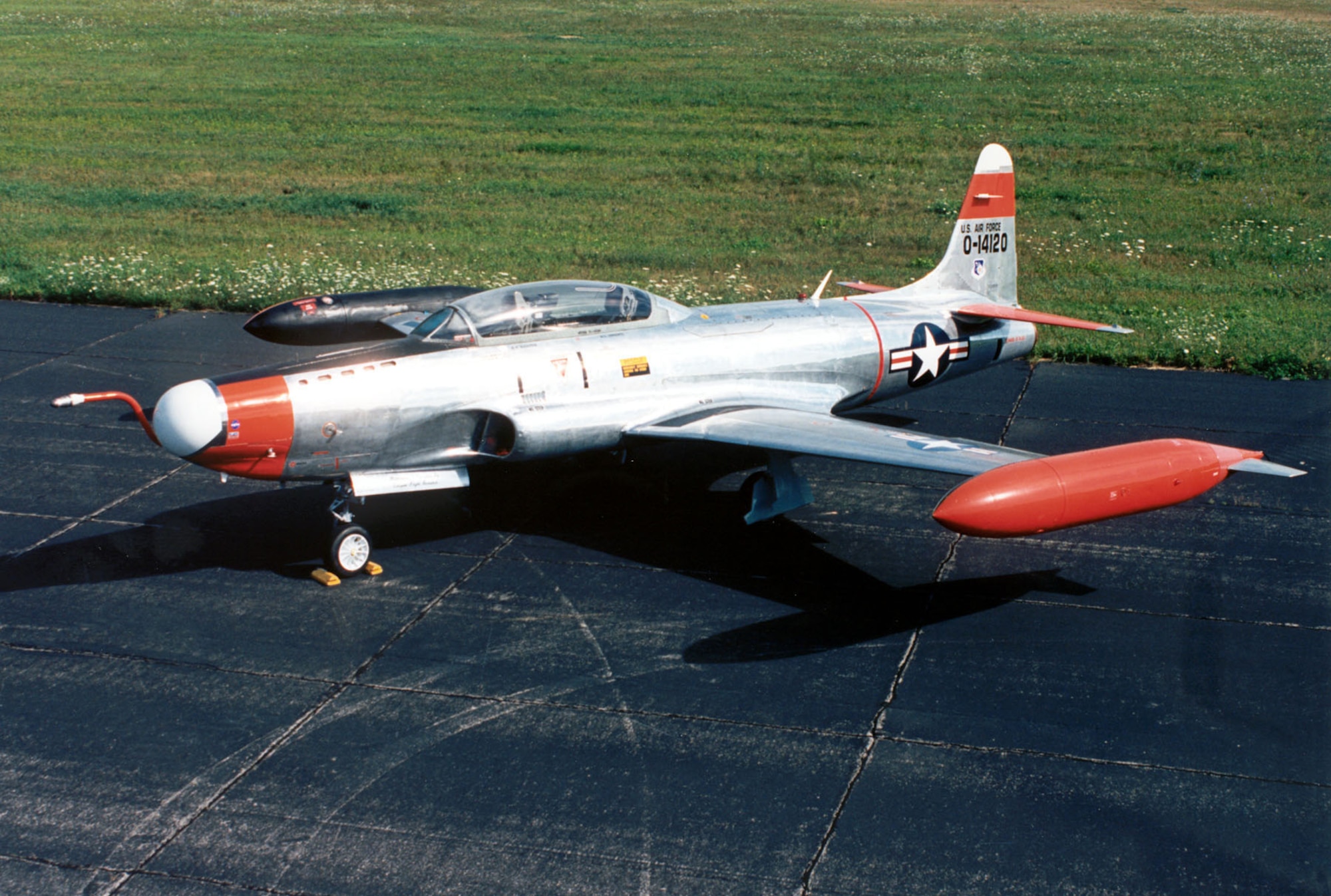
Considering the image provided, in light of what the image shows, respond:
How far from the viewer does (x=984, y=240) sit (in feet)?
47.7

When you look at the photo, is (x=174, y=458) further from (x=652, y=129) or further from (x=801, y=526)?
(x=652, y=129)

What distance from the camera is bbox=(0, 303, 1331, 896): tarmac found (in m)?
7.61

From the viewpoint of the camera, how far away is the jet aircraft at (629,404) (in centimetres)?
1002

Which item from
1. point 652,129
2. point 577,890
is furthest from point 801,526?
point 652,129

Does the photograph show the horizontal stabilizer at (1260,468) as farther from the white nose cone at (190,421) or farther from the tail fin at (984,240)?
the white nose cone at (190,421)

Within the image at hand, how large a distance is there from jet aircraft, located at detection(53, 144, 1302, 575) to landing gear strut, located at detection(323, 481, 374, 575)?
0.7 inches

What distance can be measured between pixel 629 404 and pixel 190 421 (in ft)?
12.7

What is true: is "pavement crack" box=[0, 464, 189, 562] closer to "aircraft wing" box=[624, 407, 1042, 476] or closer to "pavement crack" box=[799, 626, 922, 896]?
"aircraft wing" box=[624, 407, 1042, 476]

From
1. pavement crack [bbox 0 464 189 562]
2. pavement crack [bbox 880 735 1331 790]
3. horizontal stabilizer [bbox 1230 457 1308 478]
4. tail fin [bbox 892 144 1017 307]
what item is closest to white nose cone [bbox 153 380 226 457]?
pavement crack [bbox 0 464 189 562]

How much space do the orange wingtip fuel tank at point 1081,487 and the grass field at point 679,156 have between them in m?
7.51

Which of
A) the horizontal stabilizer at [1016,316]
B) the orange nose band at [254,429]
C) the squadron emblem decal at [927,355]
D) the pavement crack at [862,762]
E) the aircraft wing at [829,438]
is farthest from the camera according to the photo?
the horizontal stabilizer at [1016,316]

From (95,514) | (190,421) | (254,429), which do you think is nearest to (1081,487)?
(254,429)

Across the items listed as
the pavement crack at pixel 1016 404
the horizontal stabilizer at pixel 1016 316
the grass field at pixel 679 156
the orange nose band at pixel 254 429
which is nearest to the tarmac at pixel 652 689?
the pavement crack at pixel 1016 404

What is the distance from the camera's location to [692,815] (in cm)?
795
